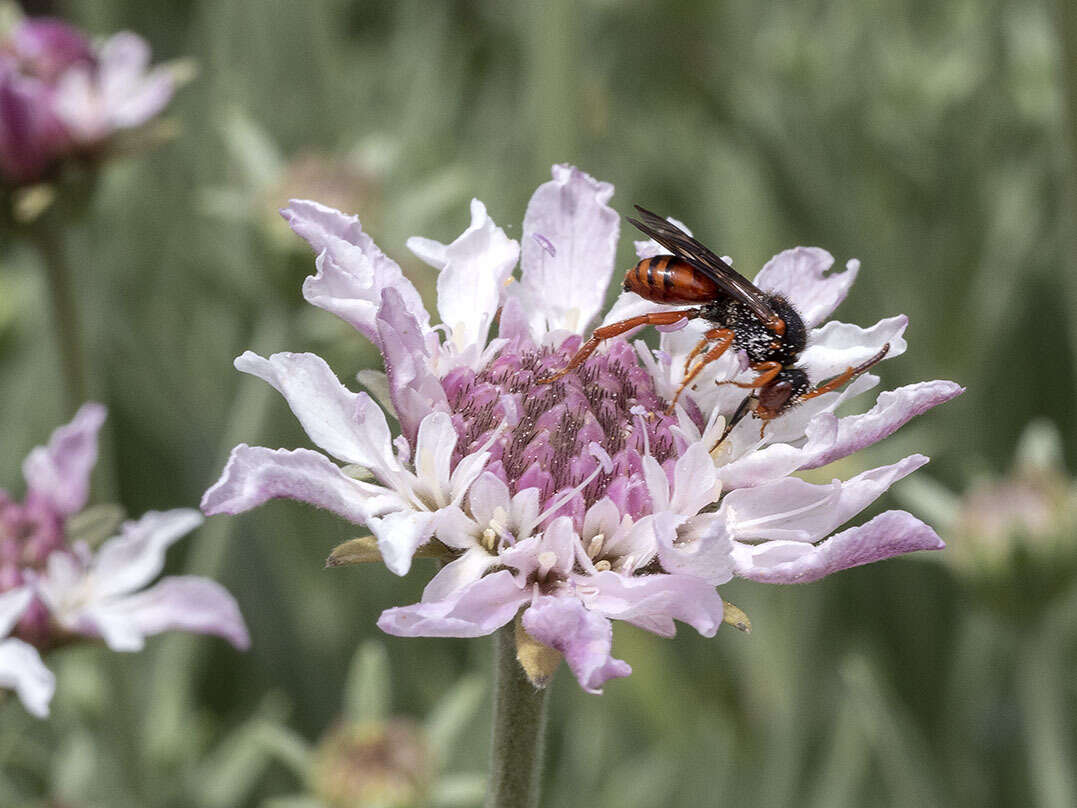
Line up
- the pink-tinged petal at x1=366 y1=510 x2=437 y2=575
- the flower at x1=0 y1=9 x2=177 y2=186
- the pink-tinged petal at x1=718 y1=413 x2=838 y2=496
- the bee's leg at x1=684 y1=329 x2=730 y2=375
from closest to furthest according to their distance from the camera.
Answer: the pink-tinged petal at x1=366 y1=510 x2=437 y2=575
the pink-tinged petal at x1=718 y1=413 x2=838 y2=496
the bee's leg at x1=684 y1=329 x2=730 y2=375
the flower at x1=0 y1=9 x2=177 y2=186

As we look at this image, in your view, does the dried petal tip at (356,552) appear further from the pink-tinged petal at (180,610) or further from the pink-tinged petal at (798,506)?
the pink-tinged petal at (180,610)

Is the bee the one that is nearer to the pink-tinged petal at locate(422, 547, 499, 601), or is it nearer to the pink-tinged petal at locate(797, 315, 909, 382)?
the pink-tinged petal at locate(797, 315, 909, 382)

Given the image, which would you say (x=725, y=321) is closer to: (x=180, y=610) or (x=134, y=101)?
(x=180, y=610)

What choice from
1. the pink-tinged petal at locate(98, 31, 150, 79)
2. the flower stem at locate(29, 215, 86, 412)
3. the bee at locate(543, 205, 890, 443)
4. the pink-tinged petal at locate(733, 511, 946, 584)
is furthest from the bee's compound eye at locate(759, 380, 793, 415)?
the pink-tinged petal at locate(98, 31, 150, 79)

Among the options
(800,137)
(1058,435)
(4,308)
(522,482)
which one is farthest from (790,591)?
(522,482)

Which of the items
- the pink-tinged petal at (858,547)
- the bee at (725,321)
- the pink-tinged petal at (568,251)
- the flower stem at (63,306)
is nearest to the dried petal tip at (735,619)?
the pink-tinged petal at (858,547)

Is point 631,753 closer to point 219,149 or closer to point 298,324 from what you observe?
point 298,324

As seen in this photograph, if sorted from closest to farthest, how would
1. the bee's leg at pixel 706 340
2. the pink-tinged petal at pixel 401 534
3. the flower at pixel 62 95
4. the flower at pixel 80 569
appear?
the pink-tinged petal at pixel 401 534
the bee's leg at pixel 706 340
the flower at pixel 80 569
the flower at pixel 62 95
